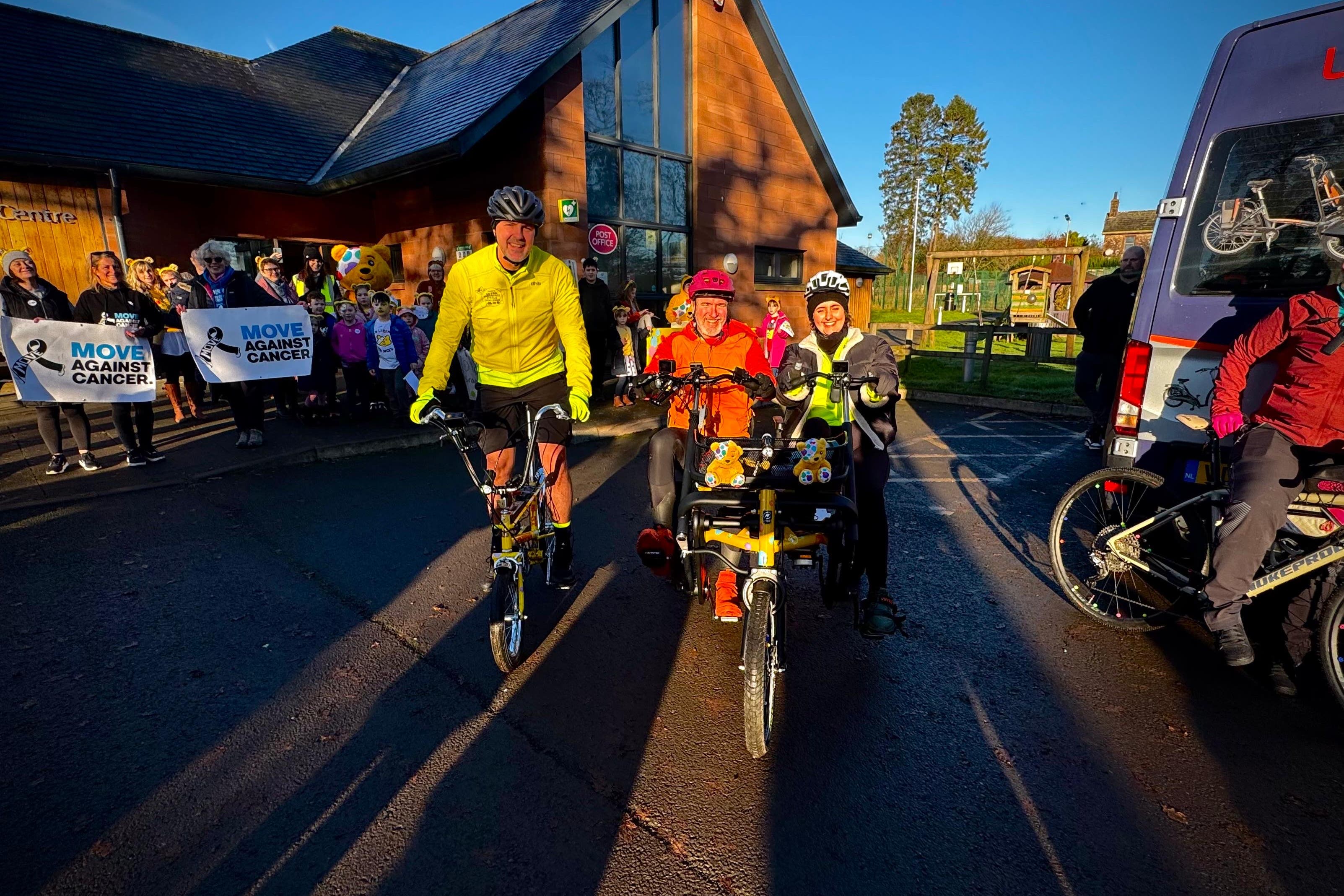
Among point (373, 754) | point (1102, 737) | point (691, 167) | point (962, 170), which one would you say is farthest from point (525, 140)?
point (962, 170)

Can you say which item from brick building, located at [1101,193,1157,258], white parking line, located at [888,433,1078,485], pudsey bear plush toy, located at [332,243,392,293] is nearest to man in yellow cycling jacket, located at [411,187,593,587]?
white parking line, located at [888,433,1078,485]

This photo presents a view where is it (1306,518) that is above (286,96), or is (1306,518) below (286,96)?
below

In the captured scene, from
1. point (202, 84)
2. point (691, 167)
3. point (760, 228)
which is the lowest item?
point (760, 228)

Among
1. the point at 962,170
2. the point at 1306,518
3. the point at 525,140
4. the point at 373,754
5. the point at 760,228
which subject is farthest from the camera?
the point at 962,170

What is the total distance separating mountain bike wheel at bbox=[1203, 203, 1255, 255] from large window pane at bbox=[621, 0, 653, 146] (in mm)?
10560

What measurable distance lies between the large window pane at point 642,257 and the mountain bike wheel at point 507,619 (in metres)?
10.1

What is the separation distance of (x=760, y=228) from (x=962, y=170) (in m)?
50.0

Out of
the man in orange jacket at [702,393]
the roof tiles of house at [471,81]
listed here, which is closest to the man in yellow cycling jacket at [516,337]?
the man in orange jacket at [702,393]

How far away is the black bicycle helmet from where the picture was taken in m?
3.45

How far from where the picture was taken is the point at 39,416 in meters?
6.49

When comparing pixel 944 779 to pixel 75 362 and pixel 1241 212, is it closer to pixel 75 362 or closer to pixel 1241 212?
pixel 1241 212

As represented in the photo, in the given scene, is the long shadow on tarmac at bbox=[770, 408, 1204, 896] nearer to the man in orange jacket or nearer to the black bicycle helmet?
the man in orange jacket

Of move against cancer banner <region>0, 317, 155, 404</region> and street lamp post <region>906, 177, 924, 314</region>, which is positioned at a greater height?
street lamp post <region>906, 177, 924, 314</region>

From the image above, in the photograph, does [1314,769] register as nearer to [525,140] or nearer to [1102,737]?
[1102,737]
